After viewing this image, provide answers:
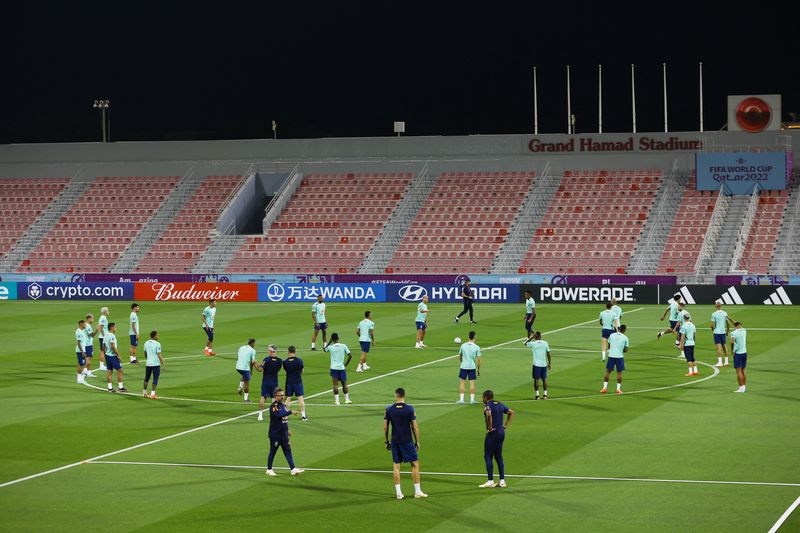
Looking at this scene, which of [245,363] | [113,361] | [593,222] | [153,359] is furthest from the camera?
[593,222]

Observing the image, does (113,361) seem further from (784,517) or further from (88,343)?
(784,517)

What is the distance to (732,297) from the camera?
59.2 metres

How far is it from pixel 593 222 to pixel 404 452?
5324 cm

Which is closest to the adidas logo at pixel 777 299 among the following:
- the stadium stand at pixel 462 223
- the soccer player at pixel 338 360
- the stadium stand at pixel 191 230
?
the stadium stand at pixel 462 223

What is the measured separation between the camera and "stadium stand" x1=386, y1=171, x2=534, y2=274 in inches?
2756

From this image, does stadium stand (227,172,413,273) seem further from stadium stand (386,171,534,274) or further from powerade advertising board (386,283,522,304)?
powerade advertising board (386,283,522,304)

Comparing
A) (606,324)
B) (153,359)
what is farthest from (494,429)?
(606,324)

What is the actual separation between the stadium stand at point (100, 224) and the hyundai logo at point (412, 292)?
21.0 metres

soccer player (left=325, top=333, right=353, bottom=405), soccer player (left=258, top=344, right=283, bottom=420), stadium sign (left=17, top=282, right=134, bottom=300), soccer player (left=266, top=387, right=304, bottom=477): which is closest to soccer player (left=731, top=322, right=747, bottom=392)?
soccer player (left=325, top=333, right=353, bottom=405)

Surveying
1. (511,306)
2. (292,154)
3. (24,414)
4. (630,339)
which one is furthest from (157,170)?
(24,414)

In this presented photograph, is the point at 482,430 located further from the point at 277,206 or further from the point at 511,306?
the point at 277,206

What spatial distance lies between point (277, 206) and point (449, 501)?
194 feet

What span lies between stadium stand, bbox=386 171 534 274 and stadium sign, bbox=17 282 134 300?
1579 centimetres

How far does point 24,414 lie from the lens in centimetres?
2975
